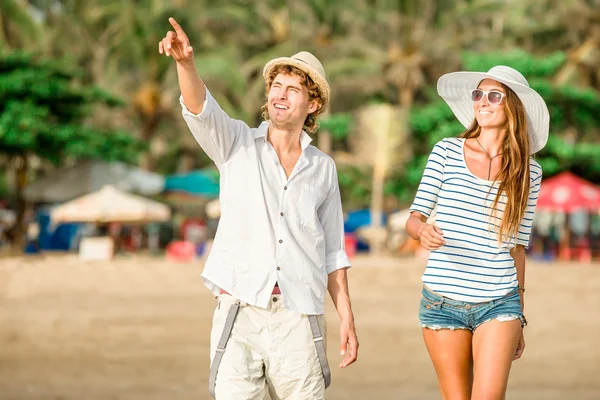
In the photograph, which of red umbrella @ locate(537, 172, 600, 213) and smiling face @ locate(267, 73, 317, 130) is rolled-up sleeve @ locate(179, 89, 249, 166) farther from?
red umbrella @ locate(537, 172, 600, 213)

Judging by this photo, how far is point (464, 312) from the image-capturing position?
3.90m

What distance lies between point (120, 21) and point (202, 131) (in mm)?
38839

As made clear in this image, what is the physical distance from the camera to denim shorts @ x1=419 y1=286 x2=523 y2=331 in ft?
12.8

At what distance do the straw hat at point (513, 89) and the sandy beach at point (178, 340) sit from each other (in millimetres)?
3960

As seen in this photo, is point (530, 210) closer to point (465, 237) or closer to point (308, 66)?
point (465, 237)

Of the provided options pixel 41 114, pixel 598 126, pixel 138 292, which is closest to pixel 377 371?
pixel 138 292

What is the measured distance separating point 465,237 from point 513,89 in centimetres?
66

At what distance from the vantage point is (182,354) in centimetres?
1026

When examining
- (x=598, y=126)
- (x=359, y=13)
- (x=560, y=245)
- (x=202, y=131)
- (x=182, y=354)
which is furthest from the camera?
(x=359, y=13)

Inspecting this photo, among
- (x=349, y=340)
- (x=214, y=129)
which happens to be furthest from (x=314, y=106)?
(x=349, y=340)

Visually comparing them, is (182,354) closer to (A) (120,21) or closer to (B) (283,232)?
(B) (283,232)

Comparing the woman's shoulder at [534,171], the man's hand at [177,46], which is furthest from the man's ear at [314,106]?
the woman's shoulder at [534,171]

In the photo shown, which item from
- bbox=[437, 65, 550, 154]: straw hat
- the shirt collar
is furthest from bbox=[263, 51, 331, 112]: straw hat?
bbox=[437, 65, 550, 154]: straw hat

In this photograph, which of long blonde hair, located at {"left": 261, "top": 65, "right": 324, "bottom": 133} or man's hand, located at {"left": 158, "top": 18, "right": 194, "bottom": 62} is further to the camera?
long blonde hair, located at {"left": 261, "top": 65, "right": 324, "bottom": 133}
